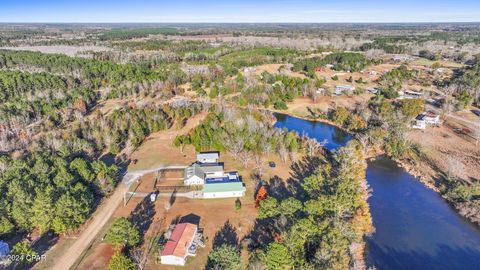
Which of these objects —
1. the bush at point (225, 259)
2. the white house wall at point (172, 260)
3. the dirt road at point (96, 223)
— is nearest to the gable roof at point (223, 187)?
the dirt road at point (96, 223)

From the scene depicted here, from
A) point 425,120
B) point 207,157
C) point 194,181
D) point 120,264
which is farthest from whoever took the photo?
point 425,120

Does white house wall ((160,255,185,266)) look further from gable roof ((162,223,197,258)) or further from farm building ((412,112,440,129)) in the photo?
farm building ((412,112,440,129))

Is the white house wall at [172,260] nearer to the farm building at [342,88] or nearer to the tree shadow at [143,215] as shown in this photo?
the tree shadow at [143,215]

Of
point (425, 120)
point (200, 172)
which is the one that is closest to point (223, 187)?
point (200, 172)

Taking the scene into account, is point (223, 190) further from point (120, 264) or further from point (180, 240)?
point (120, 264)

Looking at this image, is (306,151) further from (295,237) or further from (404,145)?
(295,237)

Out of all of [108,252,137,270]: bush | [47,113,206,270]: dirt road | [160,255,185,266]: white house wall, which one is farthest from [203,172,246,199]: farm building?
[108,252,137,270]: bush

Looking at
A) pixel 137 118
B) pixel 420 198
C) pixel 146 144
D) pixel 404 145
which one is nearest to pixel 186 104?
pixel 137 118
